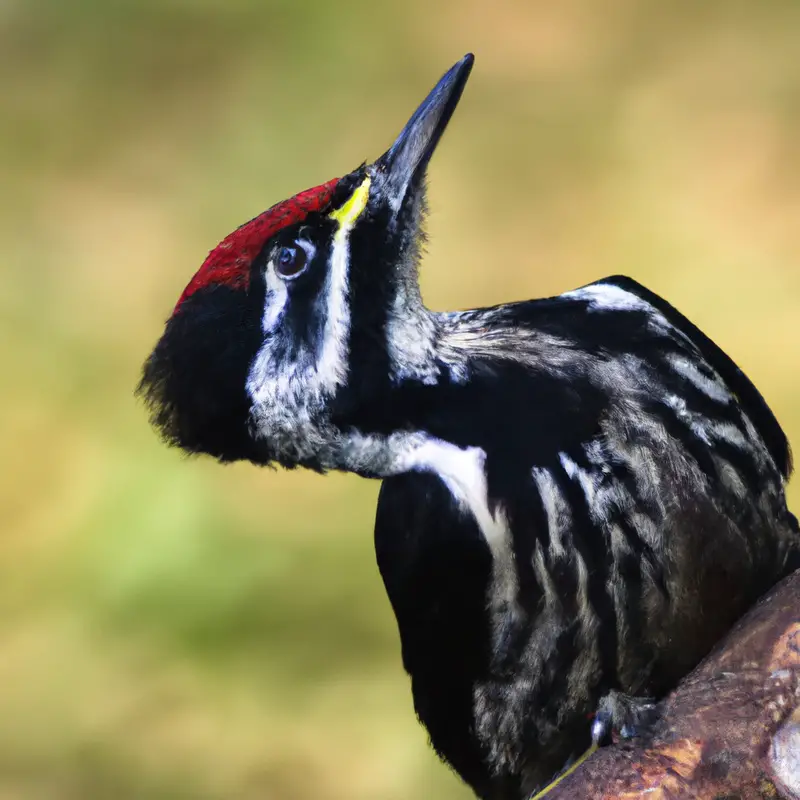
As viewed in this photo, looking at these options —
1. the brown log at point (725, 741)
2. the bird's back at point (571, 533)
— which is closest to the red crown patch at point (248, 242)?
the bird's back at point (571, 533)

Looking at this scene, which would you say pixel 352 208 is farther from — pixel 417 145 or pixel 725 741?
pixel 725 741

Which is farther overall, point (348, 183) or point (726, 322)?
point (726, 322)

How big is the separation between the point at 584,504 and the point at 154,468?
1216mm

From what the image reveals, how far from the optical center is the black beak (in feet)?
3.74

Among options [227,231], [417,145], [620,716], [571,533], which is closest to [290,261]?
[417,145]

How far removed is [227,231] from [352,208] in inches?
38.4

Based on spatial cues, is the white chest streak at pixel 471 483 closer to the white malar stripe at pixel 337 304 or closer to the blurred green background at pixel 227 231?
the white malar stripe at pixel 337 304

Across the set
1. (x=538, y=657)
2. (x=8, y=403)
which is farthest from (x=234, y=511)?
(x=538, y=657)

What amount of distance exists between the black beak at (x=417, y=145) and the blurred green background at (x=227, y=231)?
88cm

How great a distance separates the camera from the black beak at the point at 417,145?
114 centimetres

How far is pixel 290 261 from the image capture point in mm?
1121

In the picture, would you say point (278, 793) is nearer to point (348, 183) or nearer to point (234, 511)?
point (234, 511)

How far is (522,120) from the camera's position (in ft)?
7.17

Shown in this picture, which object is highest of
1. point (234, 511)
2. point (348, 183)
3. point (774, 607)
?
point (234, 511)
